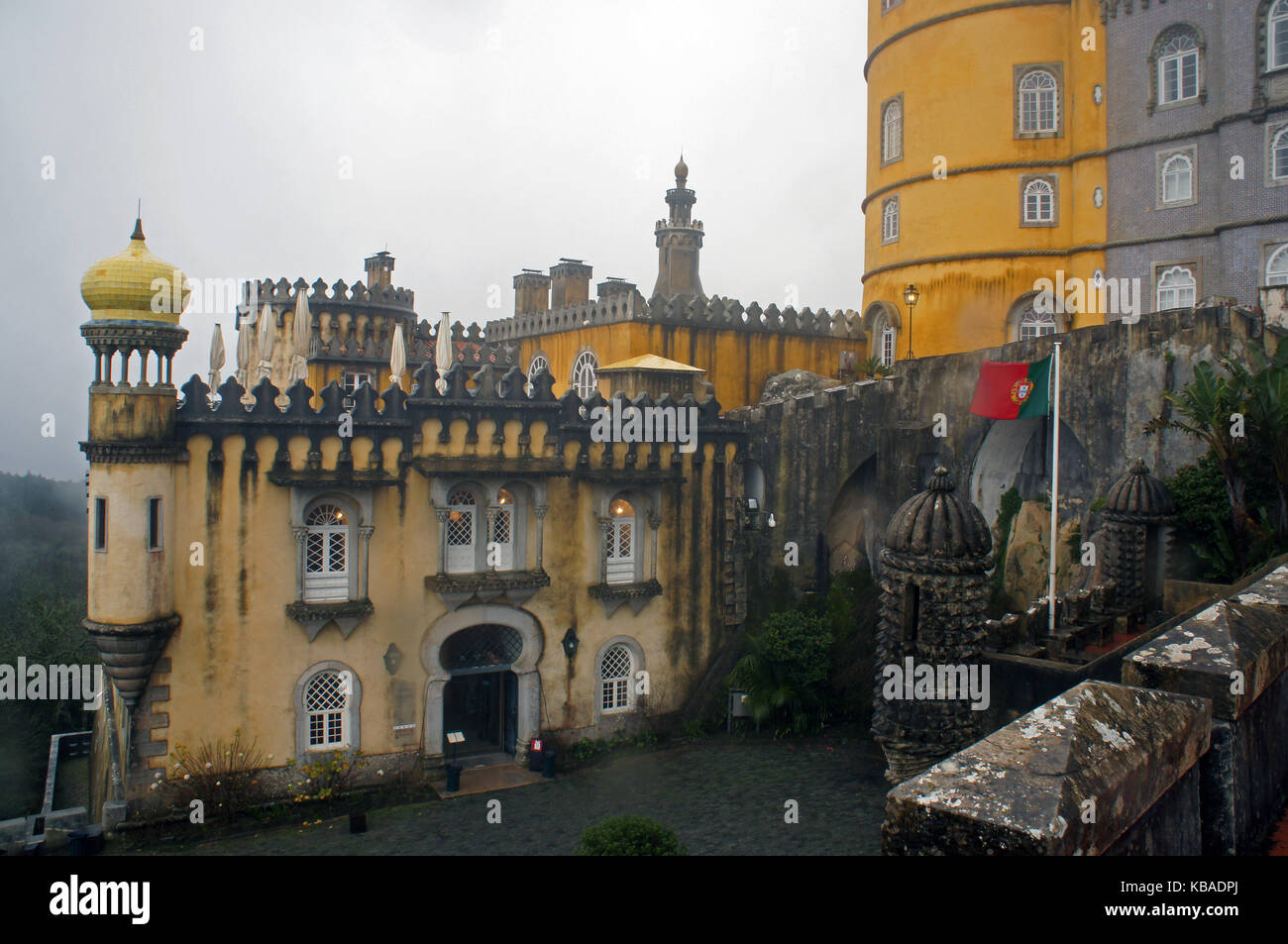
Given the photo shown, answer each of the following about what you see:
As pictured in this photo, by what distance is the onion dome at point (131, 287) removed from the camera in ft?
60.2

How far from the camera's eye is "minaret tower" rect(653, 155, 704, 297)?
37719 millimetres

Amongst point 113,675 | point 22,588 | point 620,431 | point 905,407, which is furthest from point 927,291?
point 22,588

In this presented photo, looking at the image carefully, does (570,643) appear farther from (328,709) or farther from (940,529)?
(940,529)

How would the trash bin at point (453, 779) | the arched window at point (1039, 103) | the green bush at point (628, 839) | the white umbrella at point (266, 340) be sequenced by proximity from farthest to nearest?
the arched window at point (1039, 103), the white umbrella at point (266, 340), the trash bin at point (453, 779), the green bush at point (628, 839)

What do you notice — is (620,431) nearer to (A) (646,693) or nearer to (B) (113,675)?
(A) (646,693)

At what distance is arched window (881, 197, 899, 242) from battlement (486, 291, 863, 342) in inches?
131

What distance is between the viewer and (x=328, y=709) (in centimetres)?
2056

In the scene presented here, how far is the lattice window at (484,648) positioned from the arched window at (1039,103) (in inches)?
894

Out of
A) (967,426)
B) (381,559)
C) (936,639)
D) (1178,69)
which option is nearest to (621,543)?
(381,559)

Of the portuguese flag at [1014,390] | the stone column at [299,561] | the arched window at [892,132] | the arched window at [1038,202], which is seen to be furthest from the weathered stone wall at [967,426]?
the stone column at [299,561]

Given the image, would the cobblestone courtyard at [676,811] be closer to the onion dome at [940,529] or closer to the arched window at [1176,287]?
the onion dome at [940,529]

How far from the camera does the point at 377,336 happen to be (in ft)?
125

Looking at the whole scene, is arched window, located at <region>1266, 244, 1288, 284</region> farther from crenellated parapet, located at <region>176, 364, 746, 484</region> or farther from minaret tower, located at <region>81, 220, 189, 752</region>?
minaret tower, located at <region>81, 220, 189, 752</region>

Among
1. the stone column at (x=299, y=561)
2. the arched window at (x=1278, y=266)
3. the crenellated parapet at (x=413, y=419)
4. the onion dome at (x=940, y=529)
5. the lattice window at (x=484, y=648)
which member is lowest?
the lattice window at (x=484, y=648)
